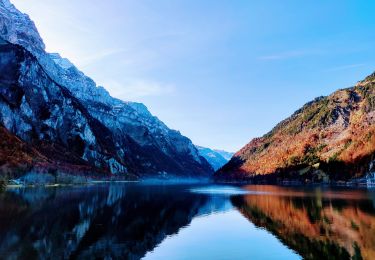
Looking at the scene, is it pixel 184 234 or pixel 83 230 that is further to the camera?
pixel 184 234

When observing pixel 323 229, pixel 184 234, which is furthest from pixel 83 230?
pixel 323 229

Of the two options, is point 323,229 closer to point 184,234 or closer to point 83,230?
point 184,234

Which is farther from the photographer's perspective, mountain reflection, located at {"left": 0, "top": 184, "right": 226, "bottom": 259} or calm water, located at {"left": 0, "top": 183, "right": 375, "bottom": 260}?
calm water, located at {"left": 0, "top": 183, "right": 375, "bottom": 260}

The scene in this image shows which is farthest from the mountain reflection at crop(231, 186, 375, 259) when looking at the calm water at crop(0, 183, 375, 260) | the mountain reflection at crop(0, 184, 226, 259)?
the mountain reflection at crop(0, 184, 226, 259)

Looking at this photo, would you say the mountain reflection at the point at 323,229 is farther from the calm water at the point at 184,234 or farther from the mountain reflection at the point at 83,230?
the mountain reflection at the point at 83,230

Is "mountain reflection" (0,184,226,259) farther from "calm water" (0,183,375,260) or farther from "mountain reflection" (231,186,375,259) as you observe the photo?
"mountain reflection" (231,186,375,259)

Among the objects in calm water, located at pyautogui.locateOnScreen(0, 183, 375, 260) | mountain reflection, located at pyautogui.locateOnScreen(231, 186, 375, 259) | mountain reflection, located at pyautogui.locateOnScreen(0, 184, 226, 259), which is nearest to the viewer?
mountain reflection, located at pyautogui.locateOnScreen(0, 184, 226, 259)

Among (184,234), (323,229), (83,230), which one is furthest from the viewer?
(323,229)

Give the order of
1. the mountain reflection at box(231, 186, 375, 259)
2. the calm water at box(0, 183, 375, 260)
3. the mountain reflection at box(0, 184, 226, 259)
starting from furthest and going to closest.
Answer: the mountain reflection at box(231, 186, 375, 259) < the calm water at box(0, 183, 375, 260) < the mountain reflection at box(0, 184, 226, 259)

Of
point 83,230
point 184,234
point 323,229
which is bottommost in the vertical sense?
point 184,234

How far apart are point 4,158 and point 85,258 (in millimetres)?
176637

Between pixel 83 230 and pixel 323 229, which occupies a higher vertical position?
pixel 323 229

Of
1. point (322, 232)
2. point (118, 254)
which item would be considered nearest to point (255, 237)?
point (322, 232)

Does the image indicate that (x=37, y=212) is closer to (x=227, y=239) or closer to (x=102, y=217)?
(x=102, y=217)
